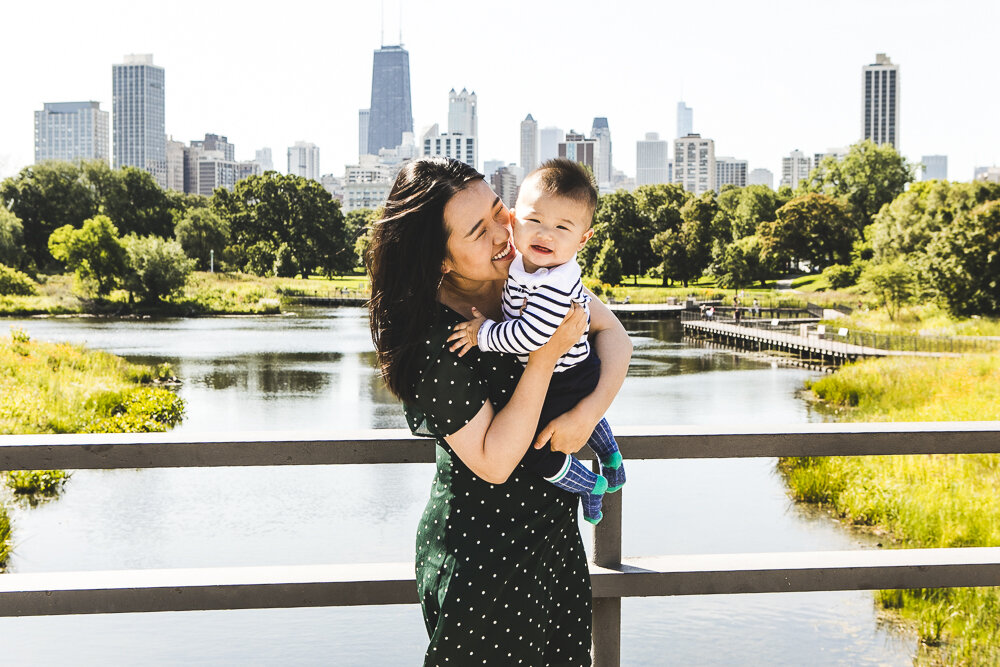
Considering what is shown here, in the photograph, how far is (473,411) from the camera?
60.2 inches

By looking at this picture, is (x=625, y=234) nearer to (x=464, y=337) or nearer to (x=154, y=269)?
(x=154, y=269)

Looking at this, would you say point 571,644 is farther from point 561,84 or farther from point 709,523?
point 561,84

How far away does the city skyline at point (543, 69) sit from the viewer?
97375 millimetres

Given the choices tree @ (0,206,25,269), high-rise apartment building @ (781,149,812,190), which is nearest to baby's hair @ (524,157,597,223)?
tree @ (0,206,25,269)

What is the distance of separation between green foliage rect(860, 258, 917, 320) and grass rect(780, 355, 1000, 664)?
18.6 meters

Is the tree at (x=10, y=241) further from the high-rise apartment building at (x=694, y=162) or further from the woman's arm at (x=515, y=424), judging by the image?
the high-rise apartment building at (x=694, y=162)

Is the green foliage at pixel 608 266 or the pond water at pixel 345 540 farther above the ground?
the green foliage at pixel 608 266

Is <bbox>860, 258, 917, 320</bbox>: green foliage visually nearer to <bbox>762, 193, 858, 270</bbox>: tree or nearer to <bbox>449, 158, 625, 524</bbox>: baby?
<bbox>762, 193, 858, 270</bbox>: tree

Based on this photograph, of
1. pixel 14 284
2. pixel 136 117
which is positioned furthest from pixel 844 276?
pixel 136 117

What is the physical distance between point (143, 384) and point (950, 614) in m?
18.3

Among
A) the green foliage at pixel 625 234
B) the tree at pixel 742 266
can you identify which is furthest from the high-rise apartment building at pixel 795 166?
the tree at pixel 742 266

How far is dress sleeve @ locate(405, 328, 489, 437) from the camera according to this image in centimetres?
153

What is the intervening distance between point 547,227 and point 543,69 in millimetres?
137195

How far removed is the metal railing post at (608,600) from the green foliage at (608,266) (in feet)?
188
